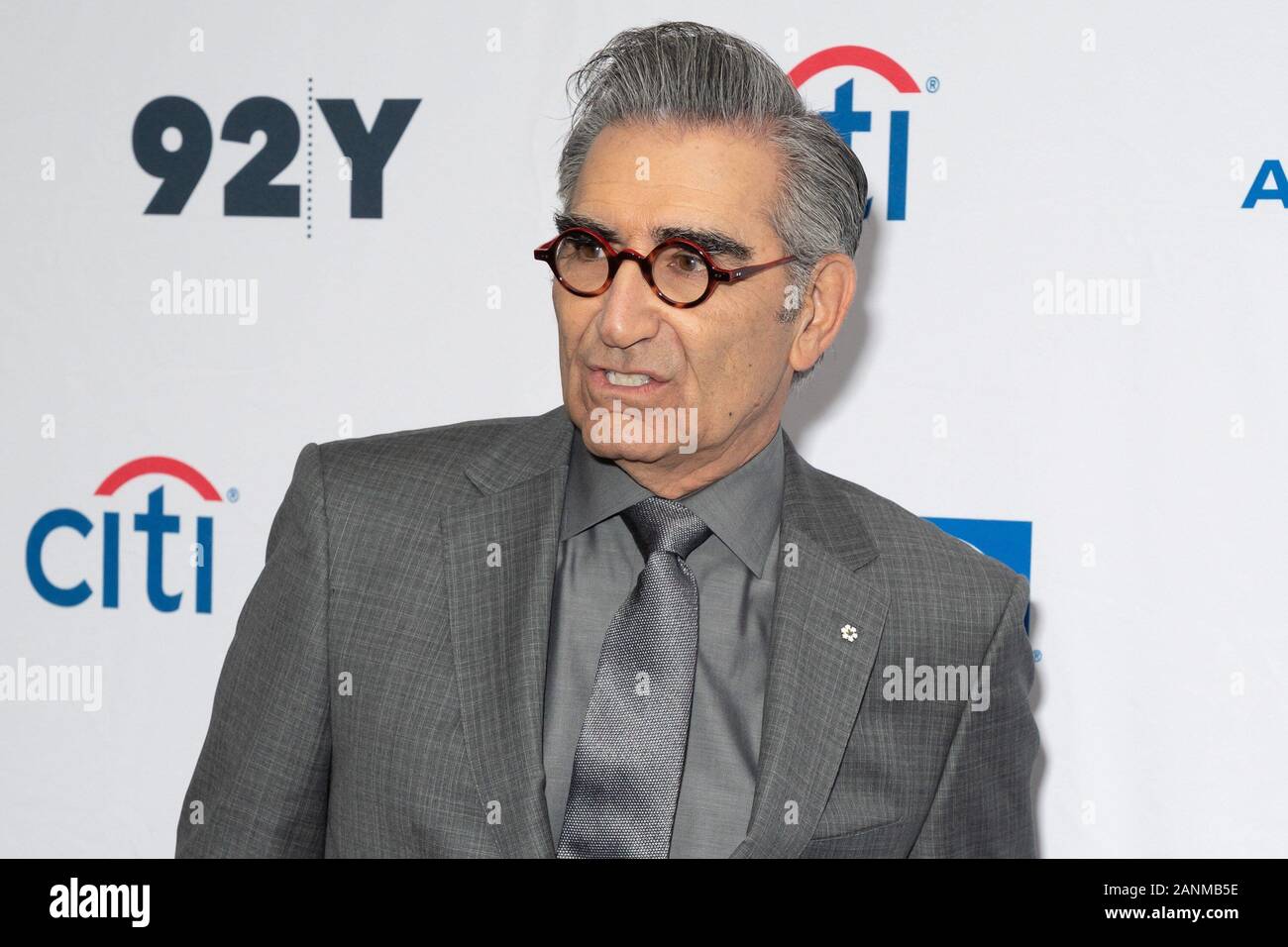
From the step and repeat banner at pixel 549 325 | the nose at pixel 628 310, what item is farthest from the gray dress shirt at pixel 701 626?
the step and repeat banner at pixel 549 325

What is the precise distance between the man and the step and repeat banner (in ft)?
2.13

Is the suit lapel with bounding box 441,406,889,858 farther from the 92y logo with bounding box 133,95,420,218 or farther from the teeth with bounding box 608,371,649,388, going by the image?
the 92y logo with bounding box 133,95,420,218

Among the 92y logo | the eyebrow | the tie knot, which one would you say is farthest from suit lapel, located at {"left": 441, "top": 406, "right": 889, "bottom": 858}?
the 92y logo

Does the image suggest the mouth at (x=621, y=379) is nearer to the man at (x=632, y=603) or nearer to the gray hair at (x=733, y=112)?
the man at (x=632, y=603)

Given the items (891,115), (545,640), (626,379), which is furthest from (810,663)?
(891,115)

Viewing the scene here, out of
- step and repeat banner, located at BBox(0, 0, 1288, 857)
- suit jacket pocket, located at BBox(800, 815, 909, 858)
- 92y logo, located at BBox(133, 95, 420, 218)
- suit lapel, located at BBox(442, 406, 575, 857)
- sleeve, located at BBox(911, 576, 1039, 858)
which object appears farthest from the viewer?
92y logo, located at BBox(133, 95, 420, 218)

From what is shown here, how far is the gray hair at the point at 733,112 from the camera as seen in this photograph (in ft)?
6.26

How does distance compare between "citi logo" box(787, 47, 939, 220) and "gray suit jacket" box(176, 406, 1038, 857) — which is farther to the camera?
"citi logo" box(787, 47, 939, 220)

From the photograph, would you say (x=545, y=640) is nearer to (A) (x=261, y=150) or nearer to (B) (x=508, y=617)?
(B) (x=508, y=617)

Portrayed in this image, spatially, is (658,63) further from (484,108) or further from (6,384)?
(6,384)

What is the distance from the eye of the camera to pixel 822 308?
6.82 feet

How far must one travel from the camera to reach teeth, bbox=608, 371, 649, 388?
1.83 metres

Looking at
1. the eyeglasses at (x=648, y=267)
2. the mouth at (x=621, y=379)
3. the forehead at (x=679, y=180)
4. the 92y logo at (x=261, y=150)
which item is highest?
the 92y logo at (x=261, y=150)

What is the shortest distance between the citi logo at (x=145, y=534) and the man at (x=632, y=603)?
36.3 inches
